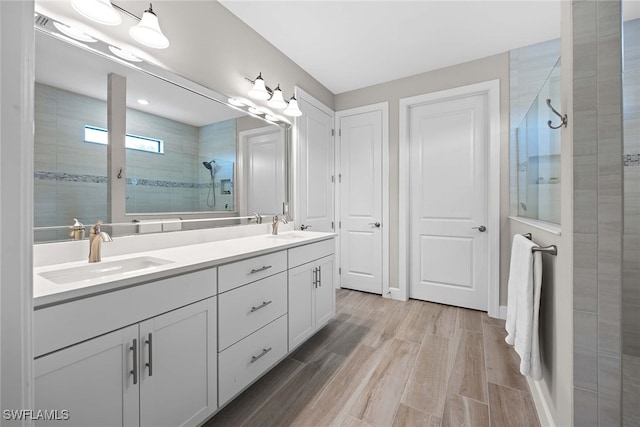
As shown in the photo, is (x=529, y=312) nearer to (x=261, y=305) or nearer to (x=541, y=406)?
(x=541, y=406)

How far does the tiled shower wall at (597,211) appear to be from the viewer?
0.91 meters

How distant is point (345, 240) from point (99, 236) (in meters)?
2.53

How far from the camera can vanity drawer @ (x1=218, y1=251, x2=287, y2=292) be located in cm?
128

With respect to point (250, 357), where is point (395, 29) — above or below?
above

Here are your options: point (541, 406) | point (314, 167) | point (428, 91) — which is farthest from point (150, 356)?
point (428, 91)

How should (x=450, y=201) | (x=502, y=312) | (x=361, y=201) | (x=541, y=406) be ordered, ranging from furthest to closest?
(x=361, y=201)
(x=450, y=201)
(x=502, y=312)
(x=541, y=406)

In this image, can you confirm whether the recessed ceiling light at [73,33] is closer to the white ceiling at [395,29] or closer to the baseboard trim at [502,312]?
the white ceiling at [395,29]

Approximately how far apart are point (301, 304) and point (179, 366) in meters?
0.89

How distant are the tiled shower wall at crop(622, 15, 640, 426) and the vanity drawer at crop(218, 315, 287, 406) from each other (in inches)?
68.0

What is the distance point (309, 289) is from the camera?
1.95m

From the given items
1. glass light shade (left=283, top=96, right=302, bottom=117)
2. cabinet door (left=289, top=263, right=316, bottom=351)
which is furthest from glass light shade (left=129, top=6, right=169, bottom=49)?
cabinet door (left=289, top=263, right=316, bottom=351)

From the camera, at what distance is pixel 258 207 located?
2.23m

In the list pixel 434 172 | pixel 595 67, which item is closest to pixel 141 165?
pixel 595 67

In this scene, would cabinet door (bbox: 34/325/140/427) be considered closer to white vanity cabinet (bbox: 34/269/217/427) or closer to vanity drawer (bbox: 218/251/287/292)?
white vanity cabinet (bbox: 34/269/217/427)
